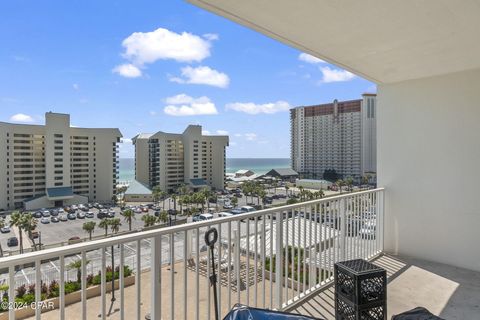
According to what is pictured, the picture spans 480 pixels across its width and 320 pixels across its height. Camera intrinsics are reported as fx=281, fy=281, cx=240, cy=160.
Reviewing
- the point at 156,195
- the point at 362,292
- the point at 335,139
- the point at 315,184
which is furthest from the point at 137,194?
the point at 362,292

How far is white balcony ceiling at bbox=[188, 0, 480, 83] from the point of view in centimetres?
186

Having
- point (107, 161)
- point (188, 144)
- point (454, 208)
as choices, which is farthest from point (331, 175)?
point (454, 208)

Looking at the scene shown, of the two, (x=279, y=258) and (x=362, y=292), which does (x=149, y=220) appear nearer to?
(x=279, y=258)

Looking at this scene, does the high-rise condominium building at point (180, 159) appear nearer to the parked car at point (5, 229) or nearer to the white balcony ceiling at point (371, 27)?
the parked car at point (5, 229)

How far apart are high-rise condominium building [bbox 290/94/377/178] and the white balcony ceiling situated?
49.6 metres

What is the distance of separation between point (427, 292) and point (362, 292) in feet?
4.45

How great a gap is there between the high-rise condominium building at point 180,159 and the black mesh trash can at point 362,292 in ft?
159

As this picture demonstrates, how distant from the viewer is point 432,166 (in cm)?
348

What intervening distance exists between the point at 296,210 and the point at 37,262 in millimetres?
1805

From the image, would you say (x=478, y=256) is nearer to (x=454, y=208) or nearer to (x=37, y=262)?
(x=454, y=208)

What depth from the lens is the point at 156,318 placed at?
4.98ft

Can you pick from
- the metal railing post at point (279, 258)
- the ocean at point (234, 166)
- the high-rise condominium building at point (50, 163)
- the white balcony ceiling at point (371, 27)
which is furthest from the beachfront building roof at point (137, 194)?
the white balcony ceiling at point (371, 27)

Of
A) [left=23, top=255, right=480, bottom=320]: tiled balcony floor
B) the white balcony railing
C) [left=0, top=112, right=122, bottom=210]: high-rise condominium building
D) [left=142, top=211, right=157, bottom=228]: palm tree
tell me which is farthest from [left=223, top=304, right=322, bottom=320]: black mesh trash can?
[left=0, top=112, right=122, bottom=210]: high-rise condominium building

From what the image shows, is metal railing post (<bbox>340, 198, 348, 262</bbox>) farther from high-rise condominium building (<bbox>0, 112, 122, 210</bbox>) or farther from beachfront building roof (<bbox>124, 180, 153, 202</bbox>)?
beachfront building roof (<bbox>124, 180, 153, 202</bbox>)
